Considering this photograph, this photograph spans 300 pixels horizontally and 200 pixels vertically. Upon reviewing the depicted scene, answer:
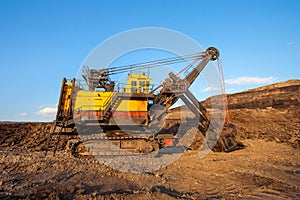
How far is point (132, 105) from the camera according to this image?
12.0 metres

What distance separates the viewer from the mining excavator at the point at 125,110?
1147 cm

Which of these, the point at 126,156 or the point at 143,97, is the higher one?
the point at 143,97

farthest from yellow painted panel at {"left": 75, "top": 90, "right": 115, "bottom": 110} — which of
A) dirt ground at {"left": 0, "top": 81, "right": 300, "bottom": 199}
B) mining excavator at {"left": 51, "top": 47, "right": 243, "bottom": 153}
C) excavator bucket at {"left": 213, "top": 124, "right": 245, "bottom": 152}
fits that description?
excavator bucket at {"left": 213, "top": 124, "right": 245, "bottom": 152}

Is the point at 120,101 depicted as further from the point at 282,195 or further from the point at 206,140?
the point at 282,195

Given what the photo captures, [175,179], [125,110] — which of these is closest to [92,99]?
[125,110]

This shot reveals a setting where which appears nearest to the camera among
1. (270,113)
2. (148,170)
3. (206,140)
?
(148,170)

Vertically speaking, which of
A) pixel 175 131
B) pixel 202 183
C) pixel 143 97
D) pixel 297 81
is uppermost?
pixel 297 81

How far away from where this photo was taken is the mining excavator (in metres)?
11.5

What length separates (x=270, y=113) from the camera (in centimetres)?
2091

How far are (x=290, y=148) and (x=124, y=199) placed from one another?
39.4 feet

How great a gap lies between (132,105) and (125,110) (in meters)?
0.45

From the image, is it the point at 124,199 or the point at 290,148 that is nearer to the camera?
the point at 124,199

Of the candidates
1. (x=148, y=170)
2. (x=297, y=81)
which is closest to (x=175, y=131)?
(x=148, y=170)

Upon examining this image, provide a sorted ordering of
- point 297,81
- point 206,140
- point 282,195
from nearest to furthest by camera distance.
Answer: point 282,195
point 206,140
point 297,81
